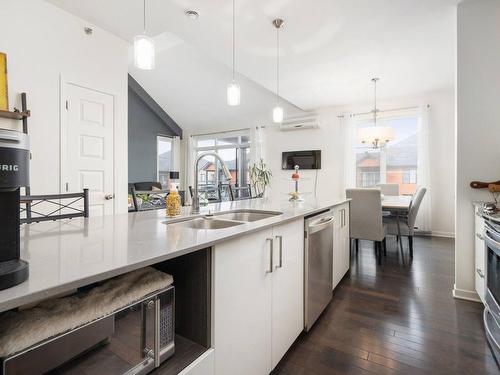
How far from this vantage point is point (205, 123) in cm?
745

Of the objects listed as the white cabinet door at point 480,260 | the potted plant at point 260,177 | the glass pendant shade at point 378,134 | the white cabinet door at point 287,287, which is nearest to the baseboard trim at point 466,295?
the white cabinet door at point 480,260

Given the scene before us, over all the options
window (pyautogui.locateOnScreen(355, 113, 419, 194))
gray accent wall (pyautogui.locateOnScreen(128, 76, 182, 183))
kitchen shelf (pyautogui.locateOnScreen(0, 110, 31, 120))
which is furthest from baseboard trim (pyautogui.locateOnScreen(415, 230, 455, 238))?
gray accent wall (pyautogui.locateOnScreen(128, 76, 182, 183))

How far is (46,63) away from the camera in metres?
2.55

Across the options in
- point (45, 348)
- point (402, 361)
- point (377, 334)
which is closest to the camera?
point (45, 348)

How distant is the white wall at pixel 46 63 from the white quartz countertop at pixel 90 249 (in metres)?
1.71

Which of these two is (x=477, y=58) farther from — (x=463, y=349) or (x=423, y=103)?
(x=423, y=103)

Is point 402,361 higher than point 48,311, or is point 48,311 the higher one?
point 48,311

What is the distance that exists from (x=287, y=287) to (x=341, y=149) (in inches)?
182

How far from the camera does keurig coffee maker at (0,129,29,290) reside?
0.49m

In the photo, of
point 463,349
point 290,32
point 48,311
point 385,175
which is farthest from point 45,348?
point 385,175

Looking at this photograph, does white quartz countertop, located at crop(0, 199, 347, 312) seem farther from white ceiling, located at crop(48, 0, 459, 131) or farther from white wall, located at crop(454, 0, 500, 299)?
white ceiling, located at crop(48, 0, 459, 131)

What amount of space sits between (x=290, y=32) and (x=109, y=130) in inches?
93.4

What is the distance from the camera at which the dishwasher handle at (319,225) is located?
1.71 meters

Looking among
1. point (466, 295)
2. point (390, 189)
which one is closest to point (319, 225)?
point (466, 295)
